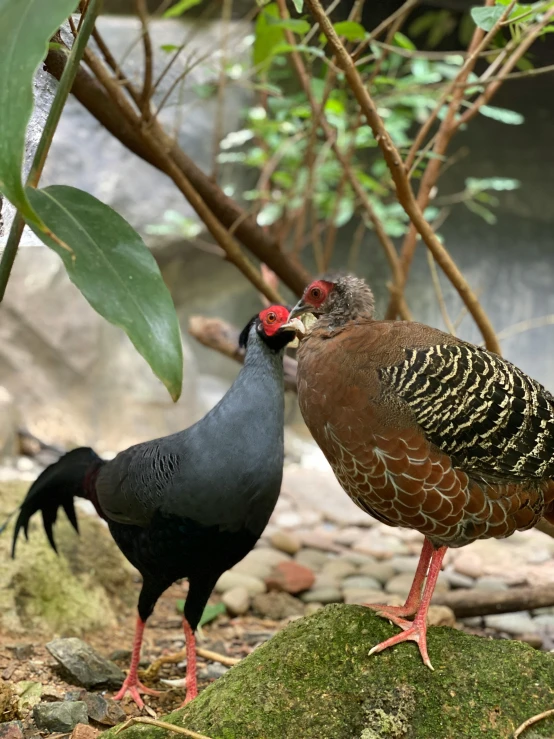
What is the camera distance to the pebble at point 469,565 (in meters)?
3.62

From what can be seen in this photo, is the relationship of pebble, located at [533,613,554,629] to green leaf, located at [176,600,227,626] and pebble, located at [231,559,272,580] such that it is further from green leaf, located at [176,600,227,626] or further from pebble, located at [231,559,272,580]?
green leaf, located at [176,600,227,626]

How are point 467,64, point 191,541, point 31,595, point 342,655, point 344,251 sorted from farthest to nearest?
point 344,251 < point 31,595 < point 467,64 < point 191,541 < point 342,655

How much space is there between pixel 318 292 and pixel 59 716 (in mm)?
1109

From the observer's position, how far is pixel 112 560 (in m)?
3.01

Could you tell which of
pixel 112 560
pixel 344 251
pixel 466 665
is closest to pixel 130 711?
pixel 466 665

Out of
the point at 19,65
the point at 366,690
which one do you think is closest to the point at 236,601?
the point at 366,690

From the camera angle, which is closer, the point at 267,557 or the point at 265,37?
the point at 265,37

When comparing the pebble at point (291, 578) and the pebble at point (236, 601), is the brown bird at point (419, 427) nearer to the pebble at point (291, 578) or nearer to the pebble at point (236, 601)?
the pebble at point (236, 601)

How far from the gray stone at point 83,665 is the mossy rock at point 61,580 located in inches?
17.4

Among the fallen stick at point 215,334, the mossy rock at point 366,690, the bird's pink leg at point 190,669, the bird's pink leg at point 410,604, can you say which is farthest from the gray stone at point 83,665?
the fallen stick at point 215,334

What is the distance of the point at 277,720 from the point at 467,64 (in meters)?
1.87

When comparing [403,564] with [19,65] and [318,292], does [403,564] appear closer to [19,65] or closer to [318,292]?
[318,292]

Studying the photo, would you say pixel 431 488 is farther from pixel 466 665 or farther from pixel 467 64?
pixel 467 64

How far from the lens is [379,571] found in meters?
3.51
